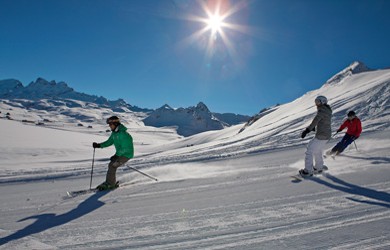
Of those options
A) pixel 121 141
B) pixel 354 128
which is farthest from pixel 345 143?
pixel 121 141

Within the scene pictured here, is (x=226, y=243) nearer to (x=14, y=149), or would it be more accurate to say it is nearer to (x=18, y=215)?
(x=18, y=215)

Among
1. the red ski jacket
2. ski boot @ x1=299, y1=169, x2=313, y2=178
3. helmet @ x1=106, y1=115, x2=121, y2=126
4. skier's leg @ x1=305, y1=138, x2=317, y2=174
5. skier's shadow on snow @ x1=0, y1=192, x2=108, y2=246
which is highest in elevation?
the red ski jacket

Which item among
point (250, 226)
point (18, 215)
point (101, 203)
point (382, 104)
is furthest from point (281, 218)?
point (382, 104)

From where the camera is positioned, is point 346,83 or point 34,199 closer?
point 34,199

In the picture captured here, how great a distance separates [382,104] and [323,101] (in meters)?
11.5

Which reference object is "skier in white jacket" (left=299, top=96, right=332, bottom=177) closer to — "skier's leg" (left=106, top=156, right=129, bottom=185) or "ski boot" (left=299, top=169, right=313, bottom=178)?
"ski boot" (left=299, top=169, right=313, bottom=178)

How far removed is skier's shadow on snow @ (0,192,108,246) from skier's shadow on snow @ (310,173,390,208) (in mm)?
4249

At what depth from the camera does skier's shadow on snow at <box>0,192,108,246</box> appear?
404cm

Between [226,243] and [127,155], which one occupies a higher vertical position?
[127,155]

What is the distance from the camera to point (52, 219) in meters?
4.75

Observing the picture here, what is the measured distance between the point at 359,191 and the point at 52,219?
5012mm

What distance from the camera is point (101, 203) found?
221 inches

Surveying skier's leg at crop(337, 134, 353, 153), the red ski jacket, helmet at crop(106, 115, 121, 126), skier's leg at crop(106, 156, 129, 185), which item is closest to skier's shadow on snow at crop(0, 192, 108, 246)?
skier's leg at crop(106, 156, 129, 185)

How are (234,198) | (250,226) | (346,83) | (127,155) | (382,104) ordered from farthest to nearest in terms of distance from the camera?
(346,83) → (382,104) → (127,155) → (234,198) → (250,226)
